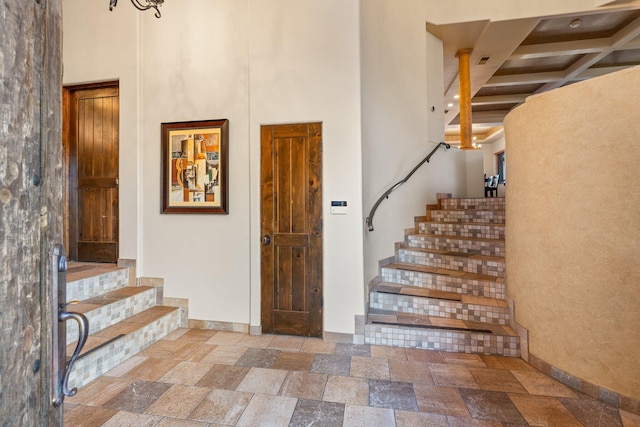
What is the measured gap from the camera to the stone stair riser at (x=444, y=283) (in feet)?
10.8

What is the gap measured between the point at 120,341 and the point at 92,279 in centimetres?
86

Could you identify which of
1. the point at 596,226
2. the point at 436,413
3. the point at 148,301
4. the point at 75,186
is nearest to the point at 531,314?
the point at 596,226

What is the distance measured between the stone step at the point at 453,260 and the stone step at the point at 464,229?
414mm

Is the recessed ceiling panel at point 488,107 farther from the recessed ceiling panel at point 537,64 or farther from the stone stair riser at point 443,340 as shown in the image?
the stone stair riser at point 443,340

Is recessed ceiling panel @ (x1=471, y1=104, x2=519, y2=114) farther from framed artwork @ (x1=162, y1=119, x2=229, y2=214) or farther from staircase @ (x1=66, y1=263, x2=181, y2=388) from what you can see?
staircase @ (x1=66, y1=263, x2=181, y2=388)

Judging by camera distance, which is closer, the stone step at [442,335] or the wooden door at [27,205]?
the wooden door at [27,205]

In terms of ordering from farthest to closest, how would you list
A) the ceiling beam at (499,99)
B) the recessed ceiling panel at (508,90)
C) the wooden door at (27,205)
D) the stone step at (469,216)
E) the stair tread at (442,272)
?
the ceiling beam at (499,99)
the recessed ceiling panel at (508,90)
the stone step at (469,216)
the stair tread at (442,272)
the wooden door at (27,205)

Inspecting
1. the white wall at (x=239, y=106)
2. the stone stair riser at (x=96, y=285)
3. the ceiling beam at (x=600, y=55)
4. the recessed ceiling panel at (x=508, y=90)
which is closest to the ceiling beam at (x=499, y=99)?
the recessed ceiling panel at (x=508, y=90)

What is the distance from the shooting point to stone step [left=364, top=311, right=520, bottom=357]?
111 inches

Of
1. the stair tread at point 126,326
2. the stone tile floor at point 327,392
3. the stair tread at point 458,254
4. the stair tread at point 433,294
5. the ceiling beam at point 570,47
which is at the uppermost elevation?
the ceiling beam at point 570,47

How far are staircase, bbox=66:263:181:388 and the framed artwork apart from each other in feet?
3.16

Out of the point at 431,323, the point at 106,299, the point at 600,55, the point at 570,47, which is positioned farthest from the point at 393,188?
the point at 600,55

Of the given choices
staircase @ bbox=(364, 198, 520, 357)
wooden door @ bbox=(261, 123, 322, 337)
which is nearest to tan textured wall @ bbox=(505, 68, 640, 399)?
staircase @ bbox=(364, 198, 520, 357)

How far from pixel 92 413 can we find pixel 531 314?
341 centimetres
